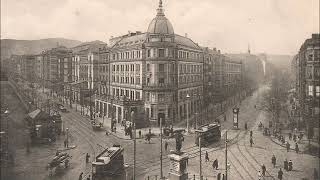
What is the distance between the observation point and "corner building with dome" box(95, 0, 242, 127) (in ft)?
182

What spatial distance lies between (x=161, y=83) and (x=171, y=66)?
3272 millimetres

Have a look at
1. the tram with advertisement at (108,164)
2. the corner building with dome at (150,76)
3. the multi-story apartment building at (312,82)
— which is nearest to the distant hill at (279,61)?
the corner building with dome at (150,76)

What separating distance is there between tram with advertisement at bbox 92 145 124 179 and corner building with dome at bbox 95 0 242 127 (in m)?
21.1

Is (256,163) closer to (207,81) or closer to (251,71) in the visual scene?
(207,81)

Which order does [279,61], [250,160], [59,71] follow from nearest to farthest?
[250,160], [59,71], [279,61]

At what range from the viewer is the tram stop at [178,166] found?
2502 centimetres

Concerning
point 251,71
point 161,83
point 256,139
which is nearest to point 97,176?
point 256,139

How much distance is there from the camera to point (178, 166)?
2520 centimetres

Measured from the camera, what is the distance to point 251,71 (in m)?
146

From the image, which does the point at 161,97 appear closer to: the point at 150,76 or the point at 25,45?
the point at 150,76

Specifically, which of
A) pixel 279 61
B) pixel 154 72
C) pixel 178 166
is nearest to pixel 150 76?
pixel 154 72

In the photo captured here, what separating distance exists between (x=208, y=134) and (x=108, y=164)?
17412 mm

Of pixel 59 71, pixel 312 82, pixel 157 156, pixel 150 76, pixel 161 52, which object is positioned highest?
pixel 161 52

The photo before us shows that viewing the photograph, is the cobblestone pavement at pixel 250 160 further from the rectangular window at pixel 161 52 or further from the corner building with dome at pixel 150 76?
the rectangular window at pixel 161 52
